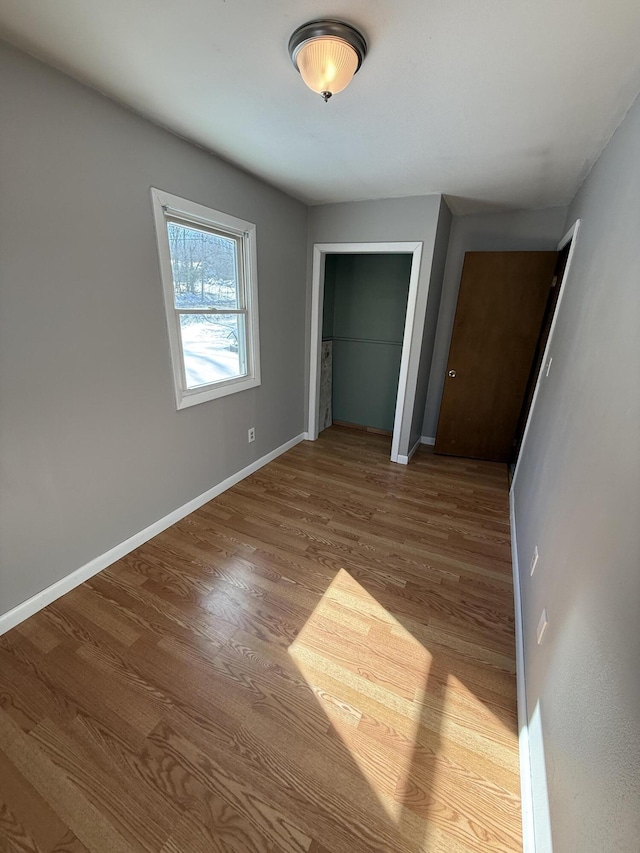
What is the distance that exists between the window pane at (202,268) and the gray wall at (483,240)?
2173 mm

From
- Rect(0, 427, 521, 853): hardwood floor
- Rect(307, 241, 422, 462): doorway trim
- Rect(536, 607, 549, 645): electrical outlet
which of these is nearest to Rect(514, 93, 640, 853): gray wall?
Rect(536, 607, 549, 645): electrical outlet

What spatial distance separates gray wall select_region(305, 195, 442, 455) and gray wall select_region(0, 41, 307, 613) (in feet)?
3.23

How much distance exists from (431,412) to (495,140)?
8.31ft

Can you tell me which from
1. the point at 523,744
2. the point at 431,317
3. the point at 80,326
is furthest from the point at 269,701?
the point at 431,317

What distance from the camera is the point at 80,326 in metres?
1.64

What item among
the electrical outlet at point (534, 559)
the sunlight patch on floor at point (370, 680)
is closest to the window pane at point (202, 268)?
the sunlight patch on floor at point (370, 680)

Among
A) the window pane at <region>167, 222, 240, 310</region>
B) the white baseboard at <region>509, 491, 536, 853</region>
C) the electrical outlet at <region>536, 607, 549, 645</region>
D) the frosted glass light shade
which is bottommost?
the white baseboard at <region>509, 491, 536, 853</region>

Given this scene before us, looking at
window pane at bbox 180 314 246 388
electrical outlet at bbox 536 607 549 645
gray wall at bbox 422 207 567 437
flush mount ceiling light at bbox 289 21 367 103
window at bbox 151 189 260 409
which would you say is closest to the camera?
flush mount ceiling light at bbox 289 21 367 103

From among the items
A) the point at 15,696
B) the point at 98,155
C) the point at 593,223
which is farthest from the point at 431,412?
the point at 15,696

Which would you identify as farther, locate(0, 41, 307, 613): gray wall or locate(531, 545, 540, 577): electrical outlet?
locate(531, 545, 540, 577): electrical outlet

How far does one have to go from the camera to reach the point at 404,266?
3699mm

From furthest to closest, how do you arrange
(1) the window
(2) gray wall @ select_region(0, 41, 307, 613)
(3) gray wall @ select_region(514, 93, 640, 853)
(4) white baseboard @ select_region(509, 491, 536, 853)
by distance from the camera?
(1) the window, (2) gray wall @ select_region(0, 41, 307, 613), (4) white baseboard @ select_region(509, 491, 536, 853), (3) gray wall @ select_region(514, 93, 640, 853)

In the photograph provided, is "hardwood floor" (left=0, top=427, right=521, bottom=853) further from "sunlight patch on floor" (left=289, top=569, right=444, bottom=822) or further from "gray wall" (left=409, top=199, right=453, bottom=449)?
"gray wall" (left=409, top=199, right=453, bottom=449)

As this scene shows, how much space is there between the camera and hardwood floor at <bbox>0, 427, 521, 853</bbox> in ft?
3.35
